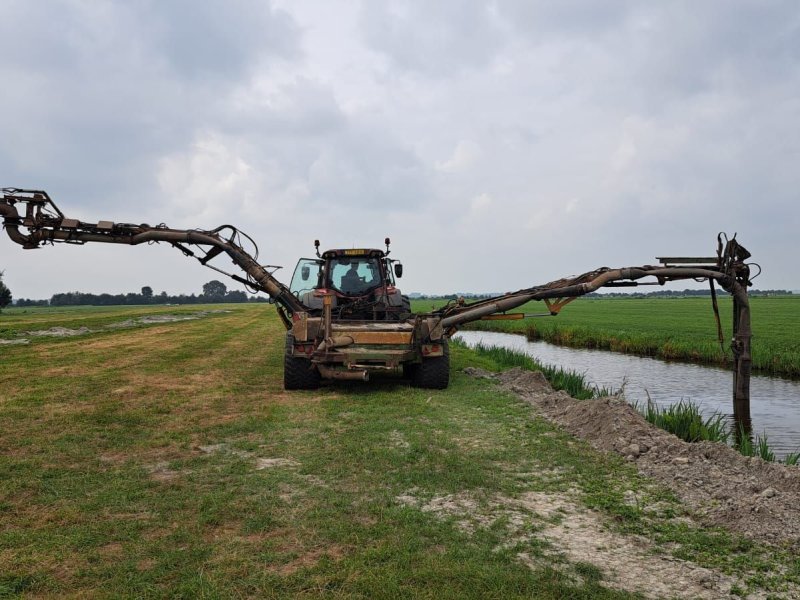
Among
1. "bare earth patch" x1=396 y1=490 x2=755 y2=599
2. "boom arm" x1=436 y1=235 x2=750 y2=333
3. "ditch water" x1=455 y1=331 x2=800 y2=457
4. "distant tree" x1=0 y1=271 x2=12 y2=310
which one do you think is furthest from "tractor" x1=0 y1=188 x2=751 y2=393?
"distant tree" x1=0 y1=271 x2=12 y2=310

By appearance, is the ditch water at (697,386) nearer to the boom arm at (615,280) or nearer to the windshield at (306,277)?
the boom arm at (615,280)

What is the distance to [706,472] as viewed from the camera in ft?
19.4

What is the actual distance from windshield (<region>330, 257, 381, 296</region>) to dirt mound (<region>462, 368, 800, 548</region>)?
5.22 meters

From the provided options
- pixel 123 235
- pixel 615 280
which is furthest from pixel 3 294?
pixel 615 280

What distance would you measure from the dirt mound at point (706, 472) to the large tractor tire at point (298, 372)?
4.52m

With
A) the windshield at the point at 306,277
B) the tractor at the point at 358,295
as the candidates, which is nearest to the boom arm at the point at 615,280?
the tractor at the point at 358,295

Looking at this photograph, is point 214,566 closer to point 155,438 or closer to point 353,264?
point 155,438

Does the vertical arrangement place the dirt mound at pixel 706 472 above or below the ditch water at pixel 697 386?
above

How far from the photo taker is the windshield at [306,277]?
12.8m

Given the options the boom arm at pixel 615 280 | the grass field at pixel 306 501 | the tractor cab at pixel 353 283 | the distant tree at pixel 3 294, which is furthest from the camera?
the distant tree at pixel 3 294

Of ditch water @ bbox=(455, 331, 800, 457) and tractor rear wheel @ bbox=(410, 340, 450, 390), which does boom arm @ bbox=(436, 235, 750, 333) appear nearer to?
tractor rear wheel @ bbox=(410, 340, 450, 390)

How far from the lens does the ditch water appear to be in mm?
11016

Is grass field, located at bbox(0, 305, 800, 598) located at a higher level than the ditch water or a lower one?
higher

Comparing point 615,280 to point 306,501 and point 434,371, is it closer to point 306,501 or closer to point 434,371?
point 434,371
